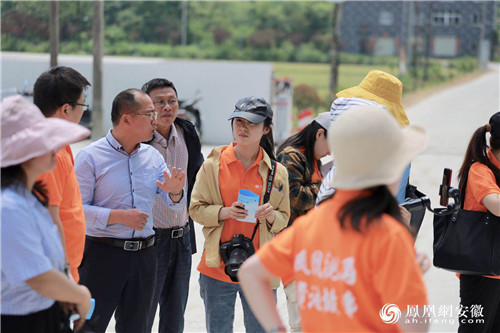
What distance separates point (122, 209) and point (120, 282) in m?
0.43

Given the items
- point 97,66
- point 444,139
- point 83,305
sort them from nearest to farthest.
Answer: point 83,305
point 97,66
point 444,139

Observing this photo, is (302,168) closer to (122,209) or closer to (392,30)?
(122,209)

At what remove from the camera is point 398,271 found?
6.16ft

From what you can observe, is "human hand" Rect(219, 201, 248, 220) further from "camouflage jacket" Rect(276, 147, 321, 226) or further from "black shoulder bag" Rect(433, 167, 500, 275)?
"black shoulder bag" Rect(433, 167, 500, 275)

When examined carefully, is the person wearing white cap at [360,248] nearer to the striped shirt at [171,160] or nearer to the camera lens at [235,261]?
the camera lens at [235,261]

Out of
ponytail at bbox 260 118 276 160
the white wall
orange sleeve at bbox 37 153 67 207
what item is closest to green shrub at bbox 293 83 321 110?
the white wall

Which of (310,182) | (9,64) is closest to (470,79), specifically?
(9,64)

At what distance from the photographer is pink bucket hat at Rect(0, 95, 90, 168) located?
7.57 ft

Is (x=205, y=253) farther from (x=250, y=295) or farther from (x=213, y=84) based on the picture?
(x=213, y=84)

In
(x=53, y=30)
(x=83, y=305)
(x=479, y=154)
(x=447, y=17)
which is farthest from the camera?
(x=447, y=17)

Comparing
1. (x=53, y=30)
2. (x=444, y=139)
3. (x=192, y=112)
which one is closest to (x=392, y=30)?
(x=444, y=139)

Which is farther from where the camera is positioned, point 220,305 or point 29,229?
point 220,305

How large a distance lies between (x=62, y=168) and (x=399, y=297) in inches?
71.9

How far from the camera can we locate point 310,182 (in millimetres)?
4203
